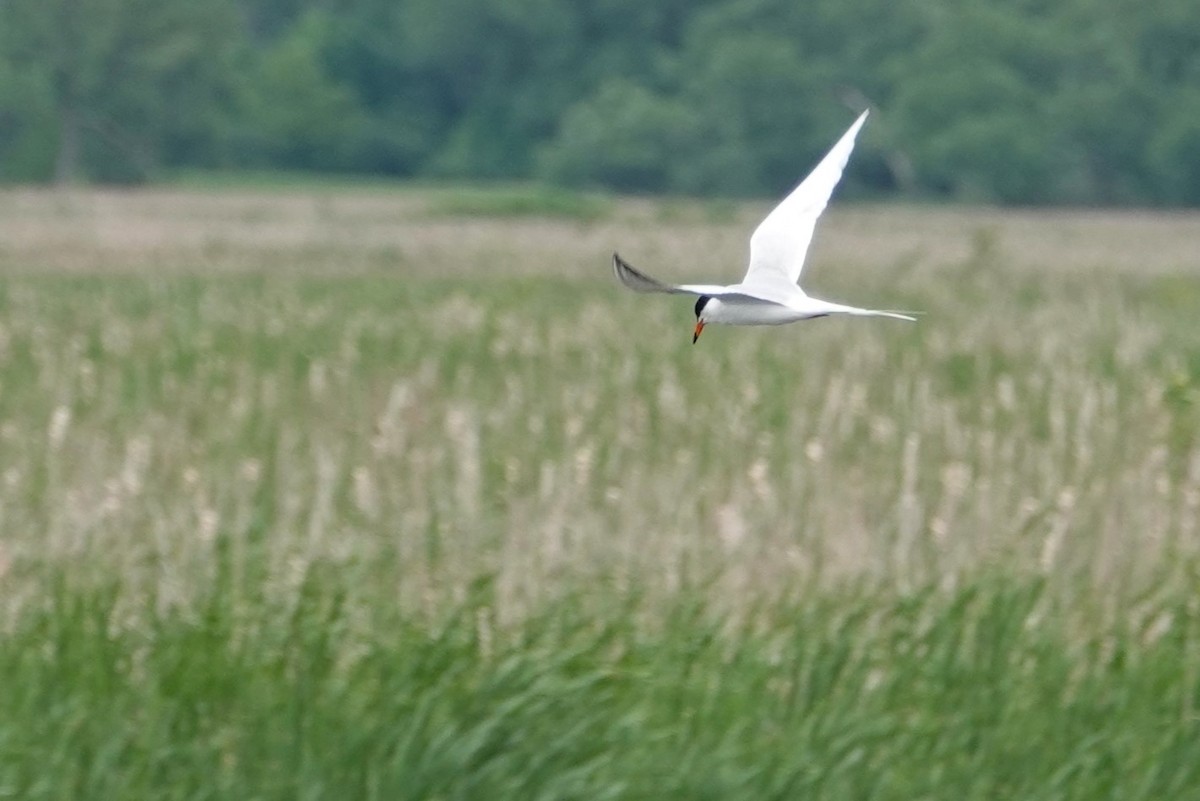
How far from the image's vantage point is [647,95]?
5466cm

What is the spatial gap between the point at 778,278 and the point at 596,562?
11.2 feet

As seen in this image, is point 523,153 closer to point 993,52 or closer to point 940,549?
point 993,52

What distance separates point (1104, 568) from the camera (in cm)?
717

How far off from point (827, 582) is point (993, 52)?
49.7 meters

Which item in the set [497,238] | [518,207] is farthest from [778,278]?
[518,207]

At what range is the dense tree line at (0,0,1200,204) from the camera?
52719mm

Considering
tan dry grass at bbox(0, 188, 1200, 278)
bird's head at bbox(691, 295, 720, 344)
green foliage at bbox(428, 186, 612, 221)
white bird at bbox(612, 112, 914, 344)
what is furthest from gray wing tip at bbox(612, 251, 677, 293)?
green foliage at bbox(428, 186, 612, 221)

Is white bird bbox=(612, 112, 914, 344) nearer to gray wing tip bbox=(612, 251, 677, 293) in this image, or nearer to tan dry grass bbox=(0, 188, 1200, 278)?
gray wing tip bbox=(612, 251, 677, 293)

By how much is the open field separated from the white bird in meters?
1.67

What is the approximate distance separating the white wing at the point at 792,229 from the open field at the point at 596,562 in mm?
1660

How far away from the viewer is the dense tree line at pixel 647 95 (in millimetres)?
52719

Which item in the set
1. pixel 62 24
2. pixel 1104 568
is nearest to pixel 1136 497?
pixel 1104 568

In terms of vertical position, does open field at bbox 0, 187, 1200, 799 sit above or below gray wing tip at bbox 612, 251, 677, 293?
below

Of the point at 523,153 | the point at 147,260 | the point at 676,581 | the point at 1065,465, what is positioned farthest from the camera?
the point at 523,153
